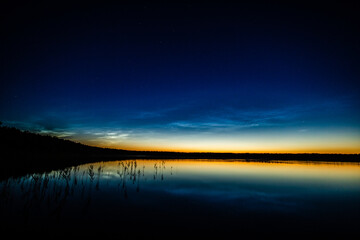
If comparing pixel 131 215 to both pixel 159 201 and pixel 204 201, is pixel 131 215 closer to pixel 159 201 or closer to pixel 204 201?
pixel 159 201

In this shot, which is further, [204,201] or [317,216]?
[204,201]

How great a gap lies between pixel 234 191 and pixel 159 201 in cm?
719

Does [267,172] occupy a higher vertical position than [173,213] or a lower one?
higher

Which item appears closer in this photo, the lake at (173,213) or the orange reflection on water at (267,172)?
the lake at (173,213)

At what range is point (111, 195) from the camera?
1447cm

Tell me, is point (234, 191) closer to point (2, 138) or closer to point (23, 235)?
point (23, 235)

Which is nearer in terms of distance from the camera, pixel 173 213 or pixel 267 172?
pixel 173 213

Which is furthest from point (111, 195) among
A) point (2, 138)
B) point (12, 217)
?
point (2, 138)

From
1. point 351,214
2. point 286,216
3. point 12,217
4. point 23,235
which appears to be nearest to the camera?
point 23,235

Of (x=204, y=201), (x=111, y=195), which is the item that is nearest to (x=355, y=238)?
(x=204, y=201)

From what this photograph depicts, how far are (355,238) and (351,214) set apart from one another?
4.40 metres

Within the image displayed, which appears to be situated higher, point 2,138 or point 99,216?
point 2,138

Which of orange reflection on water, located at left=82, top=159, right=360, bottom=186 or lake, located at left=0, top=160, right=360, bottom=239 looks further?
orange reflection on water, located at left=82, top=159, right=360, bottom=186

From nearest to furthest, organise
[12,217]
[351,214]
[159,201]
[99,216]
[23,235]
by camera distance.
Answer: [23,235] → [12,217] → [99,216] → [351,214] → [159,201]
